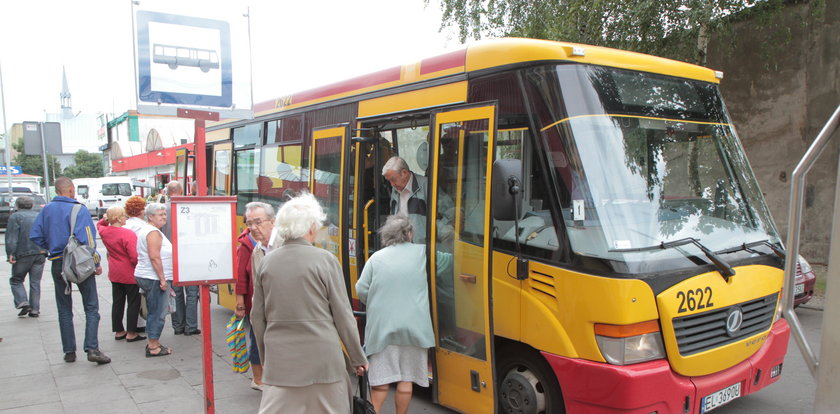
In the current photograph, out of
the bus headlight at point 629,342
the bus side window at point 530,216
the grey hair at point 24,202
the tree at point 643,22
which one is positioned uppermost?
the tree at point 643,22

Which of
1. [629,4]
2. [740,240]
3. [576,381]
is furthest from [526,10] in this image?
[576,381]

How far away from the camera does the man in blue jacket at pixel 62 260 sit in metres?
6.17

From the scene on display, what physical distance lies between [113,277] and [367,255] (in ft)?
10.7

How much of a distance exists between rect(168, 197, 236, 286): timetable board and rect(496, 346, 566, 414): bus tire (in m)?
2.14

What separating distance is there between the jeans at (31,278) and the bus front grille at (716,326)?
8880 millimetres

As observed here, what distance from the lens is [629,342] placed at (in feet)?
11.8

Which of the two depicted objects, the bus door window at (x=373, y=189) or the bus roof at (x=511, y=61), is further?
the bus door window at (x=373, y=189)

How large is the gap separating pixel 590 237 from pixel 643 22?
7822mm

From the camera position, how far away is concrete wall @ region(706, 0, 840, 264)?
37.7 feet

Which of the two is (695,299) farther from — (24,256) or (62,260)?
(24,256)

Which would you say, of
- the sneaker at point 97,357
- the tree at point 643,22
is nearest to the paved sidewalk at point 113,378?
the sneaker at point 97,357

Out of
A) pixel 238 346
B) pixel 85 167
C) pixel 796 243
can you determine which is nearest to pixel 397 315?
pixel 238 346

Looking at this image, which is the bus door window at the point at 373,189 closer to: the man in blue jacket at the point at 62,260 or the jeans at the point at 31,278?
the man in blue jacket at the point at 62,260

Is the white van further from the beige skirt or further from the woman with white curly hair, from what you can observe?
the beige skirt
